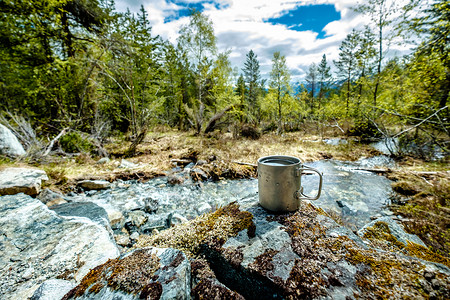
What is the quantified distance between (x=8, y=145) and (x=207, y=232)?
751cm

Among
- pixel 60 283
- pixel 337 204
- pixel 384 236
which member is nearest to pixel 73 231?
pixel 60 283

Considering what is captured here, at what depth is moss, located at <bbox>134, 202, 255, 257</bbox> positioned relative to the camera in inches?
57.0

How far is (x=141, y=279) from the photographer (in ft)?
3.50

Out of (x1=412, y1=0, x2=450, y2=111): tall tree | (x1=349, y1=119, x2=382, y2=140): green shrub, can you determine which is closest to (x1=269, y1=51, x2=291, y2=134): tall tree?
(x1=349, y1=119, x2=382, y2=140): green shrub

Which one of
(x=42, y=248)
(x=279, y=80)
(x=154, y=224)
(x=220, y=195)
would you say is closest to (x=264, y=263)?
(x=42, y=248)

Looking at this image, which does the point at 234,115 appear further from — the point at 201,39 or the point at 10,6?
the point at 10,6

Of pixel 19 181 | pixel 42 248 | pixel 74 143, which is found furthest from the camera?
pixel 74 143

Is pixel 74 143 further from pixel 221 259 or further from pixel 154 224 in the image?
pixel 221 259

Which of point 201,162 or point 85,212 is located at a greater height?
point 85,212

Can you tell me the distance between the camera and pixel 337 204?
421 centimetres

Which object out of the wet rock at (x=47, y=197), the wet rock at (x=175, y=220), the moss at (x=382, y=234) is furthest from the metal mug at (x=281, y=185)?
the wet rock at (x=47, y=197)

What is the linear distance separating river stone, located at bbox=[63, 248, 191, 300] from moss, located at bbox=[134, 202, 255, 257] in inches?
10.1

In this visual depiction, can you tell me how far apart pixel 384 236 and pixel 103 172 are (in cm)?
702

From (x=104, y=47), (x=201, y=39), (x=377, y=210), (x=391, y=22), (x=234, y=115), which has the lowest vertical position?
(x=377, y=210)
